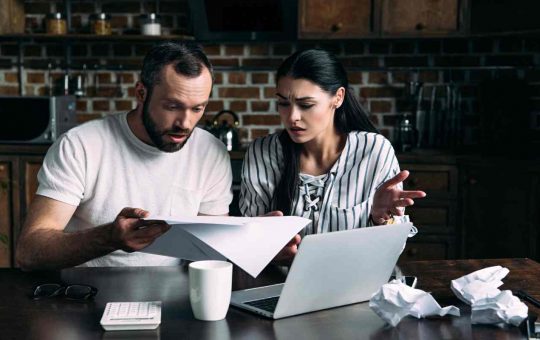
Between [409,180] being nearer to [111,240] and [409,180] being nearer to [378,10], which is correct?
[378,10]

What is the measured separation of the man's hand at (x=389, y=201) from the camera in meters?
1.87

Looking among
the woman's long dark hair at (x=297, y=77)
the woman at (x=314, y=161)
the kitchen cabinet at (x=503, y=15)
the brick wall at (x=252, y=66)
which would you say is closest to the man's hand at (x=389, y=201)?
the woman at (x=314, y=161)

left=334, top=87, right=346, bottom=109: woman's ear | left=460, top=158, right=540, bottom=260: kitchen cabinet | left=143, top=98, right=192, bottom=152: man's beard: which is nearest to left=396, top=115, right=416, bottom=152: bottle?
left=460, top=158, right=540, bottom=260: kitchen cabinet

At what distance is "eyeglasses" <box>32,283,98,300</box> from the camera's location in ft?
4.91

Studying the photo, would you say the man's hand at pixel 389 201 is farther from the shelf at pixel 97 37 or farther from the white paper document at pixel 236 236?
the shelf at pixel 97 37

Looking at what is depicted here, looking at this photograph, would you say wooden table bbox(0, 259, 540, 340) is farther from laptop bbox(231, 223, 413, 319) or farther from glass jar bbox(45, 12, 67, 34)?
glass jar bbox(45, 12, 67, 34)

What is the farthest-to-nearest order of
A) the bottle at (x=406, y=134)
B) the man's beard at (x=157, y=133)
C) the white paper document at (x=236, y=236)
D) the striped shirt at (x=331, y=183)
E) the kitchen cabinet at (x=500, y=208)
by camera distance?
1. the bottle at (x=406, y=134)
2. the kitchen cabinet at (x=500, y=208)
3. the striped shirt at (x=331, y=183)
4. the man's beard at (x=157, y=133)
5. the white paper document at (x=236, y=236)

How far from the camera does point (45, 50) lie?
4.22 m

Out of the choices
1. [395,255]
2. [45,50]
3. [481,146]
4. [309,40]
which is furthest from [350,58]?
[395,255]

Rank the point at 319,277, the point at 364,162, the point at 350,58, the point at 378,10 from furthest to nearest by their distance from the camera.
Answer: the point at 350,58, the point at 378,10, the point at 364,162, the point at 319,277

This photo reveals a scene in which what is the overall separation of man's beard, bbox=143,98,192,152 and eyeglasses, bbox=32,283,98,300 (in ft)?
1.84

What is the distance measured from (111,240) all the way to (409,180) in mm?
2196

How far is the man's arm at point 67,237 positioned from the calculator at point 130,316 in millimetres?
180

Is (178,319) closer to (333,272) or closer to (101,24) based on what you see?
(333,272)
